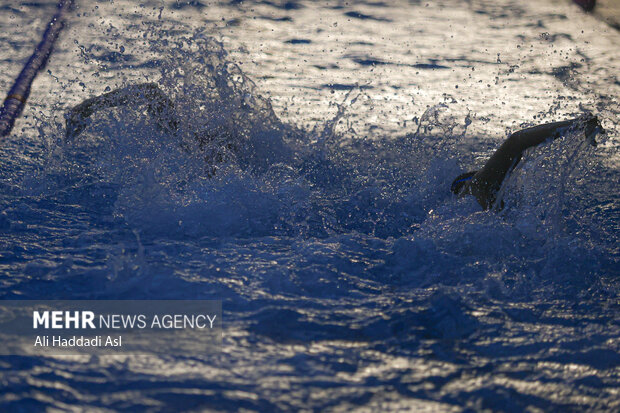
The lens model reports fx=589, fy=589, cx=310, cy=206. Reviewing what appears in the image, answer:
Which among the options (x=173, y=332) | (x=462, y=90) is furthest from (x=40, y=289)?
(x=462, y=90)

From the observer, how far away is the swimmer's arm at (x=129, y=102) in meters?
3.23

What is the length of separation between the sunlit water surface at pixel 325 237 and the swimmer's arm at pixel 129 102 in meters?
0.06

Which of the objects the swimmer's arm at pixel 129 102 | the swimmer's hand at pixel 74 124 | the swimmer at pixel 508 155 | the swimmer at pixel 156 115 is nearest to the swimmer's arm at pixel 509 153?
the swimmer at pixel 508 155

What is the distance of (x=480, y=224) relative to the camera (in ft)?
9.13

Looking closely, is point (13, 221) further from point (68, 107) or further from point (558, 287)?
point (558, 287)

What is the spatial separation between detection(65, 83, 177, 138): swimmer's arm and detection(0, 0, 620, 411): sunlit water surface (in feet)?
0.19

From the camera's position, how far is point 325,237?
9.20ft

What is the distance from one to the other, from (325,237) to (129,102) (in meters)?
1.47

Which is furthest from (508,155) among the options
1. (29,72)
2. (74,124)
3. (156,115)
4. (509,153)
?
(29,72)

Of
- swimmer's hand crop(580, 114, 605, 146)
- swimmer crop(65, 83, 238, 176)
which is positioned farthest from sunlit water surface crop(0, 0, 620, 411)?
swimmer's hand crop(580, 114, 605, 146)

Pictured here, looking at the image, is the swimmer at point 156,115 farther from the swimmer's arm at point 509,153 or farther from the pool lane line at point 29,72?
the swimmer's arm at point 509,153

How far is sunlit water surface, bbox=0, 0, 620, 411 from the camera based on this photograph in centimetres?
188

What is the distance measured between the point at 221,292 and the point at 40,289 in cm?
71

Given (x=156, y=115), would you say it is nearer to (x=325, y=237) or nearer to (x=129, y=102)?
(x=129, y=102)
